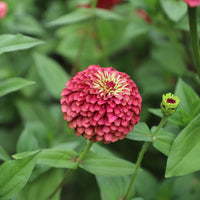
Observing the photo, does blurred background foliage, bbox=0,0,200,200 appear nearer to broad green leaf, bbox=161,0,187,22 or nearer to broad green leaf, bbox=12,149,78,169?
broad green leaf, bbox=161,0,187,22

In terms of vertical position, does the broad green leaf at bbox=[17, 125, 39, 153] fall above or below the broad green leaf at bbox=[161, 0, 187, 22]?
below

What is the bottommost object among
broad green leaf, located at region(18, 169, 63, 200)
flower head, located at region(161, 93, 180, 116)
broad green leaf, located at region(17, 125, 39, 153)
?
broad green leaf, located at region(18, 169, 63, 200)

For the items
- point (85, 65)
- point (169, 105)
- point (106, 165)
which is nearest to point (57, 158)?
point (106, 165)

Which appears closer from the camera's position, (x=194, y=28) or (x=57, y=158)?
(x=194, y=28)

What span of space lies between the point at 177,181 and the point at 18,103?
2.67 feet

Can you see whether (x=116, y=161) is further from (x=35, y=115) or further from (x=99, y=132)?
(x=35, y=115)

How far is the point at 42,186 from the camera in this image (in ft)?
3.19

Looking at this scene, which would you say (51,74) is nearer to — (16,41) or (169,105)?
(16,41)

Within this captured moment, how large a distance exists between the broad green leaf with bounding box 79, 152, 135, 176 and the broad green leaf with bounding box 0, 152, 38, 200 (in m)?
0.17

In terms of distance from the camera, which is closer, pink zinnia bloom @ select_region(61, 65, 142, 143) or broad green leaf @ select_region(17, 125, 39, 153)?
pink zinnia bloom @ select_region(61, 65, 142, 143)

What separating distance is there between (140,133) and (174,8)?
0.62m

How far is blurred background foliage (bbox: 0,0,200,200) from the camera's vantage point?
1036 millimetres

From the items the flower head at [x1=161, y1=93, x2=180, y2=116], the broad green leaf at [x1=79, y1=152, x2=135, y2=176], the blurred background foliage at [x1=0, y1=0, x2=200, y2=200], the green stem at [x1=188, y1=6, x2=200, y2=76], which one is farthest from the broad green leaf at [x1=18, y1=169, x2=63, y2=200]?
the green stem at [x1=188, y1=6, x2=200, y2=76]

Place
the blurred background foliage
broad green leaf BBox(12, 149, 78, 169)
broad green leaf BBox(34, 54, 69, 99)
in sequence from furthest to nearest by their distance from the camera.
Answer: broad green leaf BBox(34, 54, 69, 99) < the blurred background foliage < broad green leaf BBox(12, 149, 78, 169)
